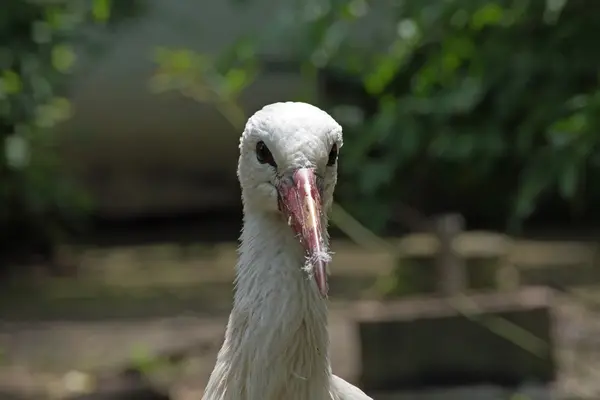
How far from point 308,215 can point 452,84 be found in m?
2.20

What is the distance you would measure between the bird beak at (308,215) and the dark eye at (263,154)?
0.27 feet

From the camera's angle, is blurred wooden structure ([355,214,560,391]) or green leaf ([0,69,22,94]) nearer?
blurred wooden structure ([355,214,560,391])

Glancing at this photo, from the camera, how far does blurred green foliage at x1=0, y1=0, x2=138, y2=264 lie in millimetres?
5719

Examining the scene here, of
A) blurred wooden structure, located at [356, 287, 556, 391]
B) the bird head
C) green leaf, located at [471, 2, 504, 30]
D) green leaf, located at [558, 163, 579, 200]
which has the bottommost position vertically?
the bird head

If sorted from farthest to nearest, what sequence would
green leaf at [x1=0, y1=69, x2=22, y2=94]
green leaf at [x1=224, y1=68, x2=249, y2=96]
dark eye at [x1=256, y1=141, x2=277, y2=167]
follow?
1. green leaf at [x1=0, y1=69, x2=22, y2=94]
2. green leaf at [x1=224, y1=68, x2=249, y2=96]
3. dark eye at [x1=256, y1=141, x2=277, y2=167]

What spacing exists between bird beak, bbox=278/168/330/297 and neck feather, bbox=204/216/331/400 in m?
0.12

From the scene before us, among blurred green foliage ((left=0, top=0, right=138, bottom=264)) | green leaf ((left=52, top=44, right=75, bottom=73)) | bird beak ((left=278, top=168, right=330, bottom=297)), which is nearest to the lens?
bird beak ((left=278, top=168, right=330, bottom=297))

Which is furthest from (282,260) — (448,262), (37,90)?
(37,90)

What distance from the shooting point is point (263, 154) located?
2205 millimetres

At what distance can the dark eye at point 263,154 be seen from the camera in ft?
7.15

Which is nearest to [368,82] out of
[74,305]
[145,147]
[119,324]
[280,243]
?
[280,243]

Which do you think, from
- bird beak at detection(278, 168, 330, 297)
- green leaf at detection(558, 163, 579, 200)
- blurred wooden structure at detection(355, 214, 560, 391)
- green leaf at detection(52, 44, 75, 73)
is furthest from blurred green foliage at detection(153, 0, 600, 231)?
bird beak at detection(278, 168, 330, 297)

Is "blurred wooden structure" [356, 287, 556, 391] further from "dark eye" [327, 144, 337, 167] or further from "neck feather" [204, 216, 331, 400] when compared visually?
"dark eye" [327, 144, 337, 167]

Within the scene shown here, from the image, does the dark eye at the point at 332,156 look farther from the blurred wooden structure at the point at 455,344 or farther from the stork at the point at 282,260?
the blurred wooden structure at the point at 455,344
